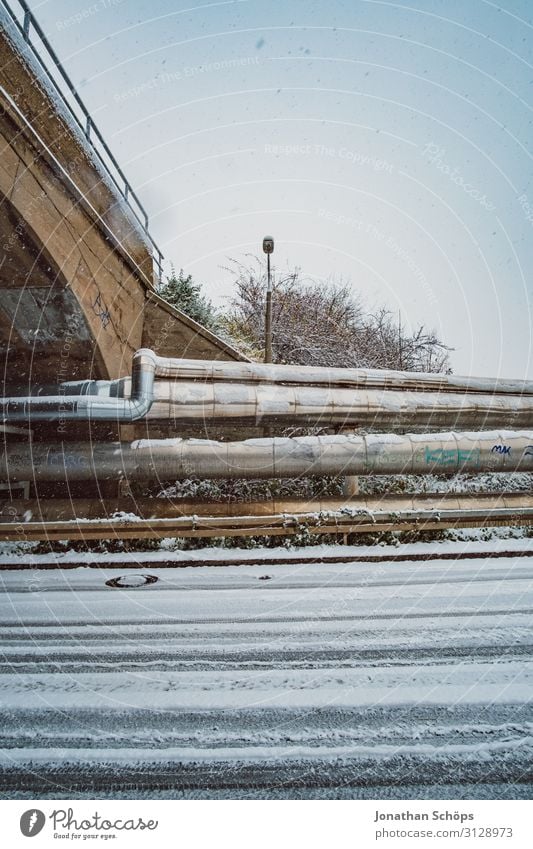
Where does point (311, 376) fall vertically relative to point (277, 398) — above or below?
above

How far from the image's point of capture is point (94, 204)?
596cm

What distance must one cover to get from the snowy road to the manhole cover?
0.57 ft

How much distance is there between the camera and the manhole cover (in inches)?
138

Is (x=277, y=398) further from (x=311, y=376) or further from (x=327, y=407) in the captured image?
(x=327, y=407)

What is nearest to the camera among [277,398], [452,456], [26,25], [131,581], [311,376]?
[131,581]

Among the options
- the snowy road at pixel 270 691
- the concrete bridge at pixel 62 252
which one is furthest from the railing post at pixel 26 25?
the snowy road at pixel 270 691

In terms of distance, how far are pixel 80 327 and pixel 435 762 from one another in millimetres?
6448

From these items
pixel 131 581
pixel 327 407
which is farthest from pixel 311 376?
pixel 131 581

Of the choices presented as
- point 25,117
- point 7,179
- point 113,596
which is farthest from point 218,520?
point 25,117

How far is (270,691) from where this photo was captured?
189 cm

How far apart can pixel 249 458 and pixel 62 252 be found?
373 centimetres

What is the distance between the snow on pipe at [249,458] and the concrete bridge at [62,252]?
1.69 metres

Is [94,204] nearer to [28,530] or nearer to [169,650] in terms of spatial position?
[28,530]

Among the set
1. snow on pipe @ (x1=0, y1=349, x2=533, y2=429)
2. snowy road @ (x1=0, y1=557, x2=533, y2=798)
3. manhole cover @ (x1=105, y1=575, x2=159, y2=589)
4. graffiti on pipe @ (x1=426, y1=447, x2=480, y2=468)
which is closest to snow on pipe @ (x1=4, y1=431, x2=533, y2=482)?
graffiti on pipe @ (x1=426, y1=447, x2=480, y2=468)
